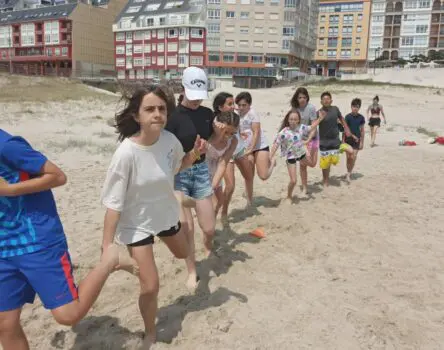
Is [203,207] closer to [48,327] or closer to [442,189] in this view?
[48,327]

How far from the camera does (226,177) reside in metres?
5.75

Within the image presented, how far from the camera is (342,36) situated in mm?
82938

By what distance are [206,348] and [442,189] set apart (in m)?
6.42

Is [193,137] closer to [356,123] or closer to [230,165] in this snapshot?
[230,165]

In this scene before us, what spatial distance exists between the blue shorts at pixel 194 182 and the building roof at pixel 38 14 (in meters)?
74.9

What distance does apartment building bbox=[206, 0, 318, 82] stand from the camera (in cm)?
6594

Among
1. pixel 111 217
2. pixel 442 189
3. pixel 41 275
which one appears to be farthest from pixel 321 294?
pixel 442 189

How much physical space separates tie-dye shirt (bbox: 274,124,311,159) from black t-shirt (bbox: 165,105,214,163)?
312 cm

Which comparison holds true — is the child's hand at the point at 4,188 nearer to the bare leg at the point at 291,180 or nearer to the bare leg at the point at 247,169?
the bare leg at the point at 247,169

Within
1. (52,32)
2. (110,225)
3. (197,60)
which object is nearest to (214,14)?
(197,60)

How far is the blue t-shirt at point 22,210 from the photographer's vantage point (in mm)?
2242

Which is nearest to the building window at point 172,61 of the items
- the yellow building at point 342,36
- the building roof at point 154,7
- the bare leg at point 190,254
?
the building roof at point 154,7

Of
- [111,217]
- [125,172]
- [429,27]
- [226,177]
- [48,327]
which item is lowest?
[48,327]

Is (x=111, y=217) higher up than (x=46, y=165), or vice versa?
(x=46, y=165)
